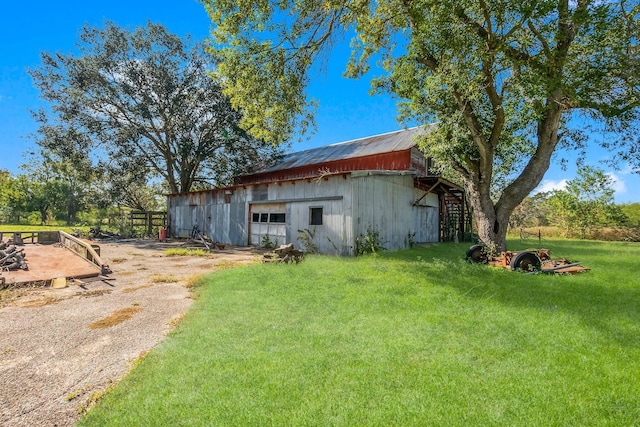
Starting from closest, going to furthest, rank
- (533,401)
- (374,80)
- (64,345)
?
1. (533,401)
2. (64,345)
3. (374,80)

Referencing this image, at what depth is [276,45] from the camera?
10031 mm

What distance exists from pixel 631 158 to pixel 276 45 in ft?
40.0

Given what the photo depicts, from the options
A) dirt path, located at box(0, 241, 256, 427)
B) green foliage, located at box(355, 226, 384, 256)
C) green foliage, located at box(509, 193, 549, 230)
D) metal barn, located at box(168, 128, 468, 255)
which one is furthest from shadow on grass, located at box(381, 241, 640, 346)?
green foliage, located at box(509, 193, 549, 230)

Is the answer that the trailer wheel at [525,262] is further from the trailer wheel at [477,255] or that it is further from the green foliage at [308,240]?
the green foliage at [308,240]

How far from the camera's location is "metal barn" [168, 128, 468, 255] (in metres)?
12.4

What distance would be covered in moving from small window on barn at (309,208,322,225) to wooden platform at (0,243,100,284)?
762 cm

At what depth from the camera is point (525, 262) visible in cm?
848

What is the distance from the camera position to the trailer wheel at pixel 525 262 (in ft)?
27.7

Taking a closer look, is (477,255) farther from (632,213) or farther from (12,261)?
(632,213)

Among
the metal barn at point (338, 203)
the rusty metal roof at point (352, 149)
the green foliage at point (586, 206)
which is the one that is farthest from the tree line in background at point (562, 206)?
the rusty metal roof at point (352, 149)

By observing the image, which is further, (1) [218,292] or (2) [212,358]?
(1) [218,292]

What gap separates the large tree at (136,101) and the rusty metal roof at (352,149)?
12.2 ft

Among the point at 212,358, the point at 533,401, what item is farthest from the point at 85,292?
the point at 533,401

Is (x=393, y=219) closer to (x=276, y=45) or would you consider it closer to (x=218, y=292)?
(x=276, y=45)
